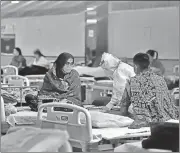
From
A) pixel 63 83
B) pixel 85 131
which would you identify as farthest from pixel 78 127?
pixel 63 83

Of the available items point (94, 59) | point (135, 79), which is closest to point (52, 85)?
point (135, 79)

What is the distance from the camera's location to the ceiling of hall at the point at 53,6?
8.92 meters

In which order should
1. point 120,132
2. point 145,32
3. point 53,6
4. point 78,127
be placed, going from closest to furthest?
point 78,127, point 120,132, point 145,32, point 53,6

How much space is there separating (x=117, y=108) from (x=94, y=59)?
5661mm

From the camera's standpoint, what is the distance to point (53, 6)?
1027 cm

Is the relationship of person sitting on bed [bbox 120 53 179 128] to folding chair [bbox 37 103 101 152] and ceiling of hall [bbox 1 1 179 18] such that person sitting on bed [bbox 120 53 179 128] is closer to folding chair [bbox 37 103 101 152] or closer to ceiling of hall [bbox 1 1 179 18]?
folding chair [bbox 37 103 101 152]

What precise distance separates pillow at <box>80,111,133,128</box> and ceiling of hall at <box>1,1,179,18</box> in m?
5.41

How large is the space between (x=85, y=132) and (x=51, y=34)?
302 inches

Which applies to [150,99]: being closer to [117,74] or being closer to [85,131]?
[85,131]

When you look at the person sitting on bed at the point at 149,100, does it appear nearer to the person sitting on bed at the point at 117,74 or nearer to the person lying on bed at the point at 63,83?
the person sitting on bed at the point at 117,74

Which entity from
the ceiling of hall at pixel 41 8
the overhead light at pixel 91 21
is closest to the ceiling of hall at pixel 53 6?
the ceiling of hall at pixel 41 8

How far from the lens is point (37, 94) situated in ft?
14.4

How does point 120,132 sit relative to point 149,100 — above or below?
below

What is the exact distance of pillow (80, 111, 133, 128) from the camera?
10.5 feet
